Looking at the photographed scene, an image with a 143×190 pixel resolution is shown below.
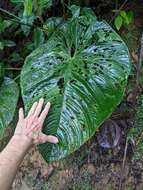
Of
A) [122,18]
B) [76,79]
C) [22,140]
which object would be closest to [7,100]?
[76,79]

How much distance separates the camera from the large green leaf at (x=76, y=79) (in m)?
1.89

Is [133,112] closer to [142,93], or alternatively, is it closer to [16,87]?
[142,93]

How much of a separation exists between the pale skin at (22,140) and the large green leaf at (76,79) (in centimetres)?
7

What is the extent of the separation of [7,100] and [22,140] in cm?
56

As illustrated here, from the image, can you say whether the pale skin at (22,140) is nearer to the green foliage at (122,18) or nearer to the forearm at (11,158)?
the forearm at (11,158)

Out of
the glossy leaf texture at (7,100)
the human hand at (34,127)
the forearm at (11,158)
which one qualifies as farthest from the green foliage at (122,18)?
the forearm at (11,158)

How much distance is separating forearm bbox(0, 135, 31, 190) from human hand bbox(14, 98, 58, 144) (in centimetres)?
3

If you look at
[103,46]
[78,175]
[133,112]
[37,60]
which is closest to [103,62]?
[103,46]

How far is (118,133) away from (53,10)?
91 centimetres

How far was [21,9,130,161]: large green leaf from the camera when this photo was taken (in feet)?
6.19

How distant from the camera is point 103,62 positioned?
205 centimetres

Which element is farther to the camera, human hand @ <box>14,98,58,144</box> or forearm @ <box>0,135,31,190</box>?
human hand @ <box>14,98,58,144</box>

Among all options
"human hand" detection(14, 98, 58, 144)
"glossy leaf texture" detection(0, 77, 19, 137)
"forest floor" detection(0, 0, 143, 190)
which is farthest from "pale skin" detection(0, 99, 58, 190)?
"forest floor" detection(0, 0, 143, 190)

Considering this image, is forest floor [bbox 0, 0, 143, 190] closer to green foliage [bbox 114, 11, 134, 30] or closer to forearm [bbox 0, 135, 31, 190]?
green foliage [bbox 114, 11, 134, 30]
